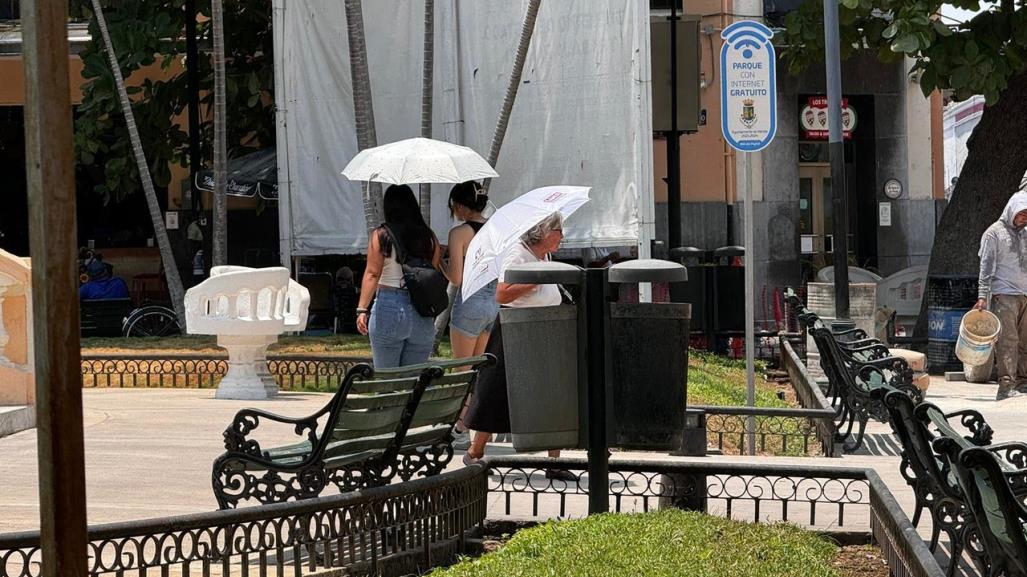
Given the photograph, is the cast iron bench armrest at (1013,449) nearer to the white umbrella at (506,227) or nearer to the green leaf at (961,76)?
the white umbrella at (506,227)

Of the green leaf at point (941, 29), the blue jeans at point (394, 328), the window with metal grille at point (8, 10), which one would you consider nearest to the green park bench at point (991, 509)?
the blue jeans at point (394, 328)

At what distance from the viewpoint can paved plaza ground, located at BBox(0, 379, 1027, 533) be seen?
7832 millimetres

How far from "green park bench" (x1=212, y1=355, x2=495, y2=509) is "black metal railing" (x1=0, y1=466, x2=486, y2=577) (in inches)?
7.1

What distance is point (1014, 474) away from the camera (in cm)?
540

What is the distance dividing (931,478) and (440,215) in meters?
14.1

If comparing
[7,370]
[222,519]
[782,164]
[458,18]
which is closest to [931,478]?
[222,519]

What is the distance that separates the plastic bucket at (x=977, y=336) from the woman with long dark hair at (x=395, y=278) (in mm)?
7882

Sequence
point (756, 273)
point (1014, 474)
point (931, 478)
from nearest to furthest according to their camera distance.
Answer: point (1014, 474) → point (931, 478) → point (756, 273)

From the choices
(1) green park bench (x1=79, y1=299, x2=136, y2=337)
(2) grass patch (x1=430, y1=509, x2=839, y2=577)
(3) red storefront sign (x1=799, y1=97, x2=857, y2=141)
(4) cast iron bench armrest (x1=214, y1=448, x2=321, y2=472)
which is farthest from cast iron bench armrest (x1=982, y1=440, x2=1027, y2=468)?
(3) red storefront sign (x1=799, y1=97, x2=857, y2=141)

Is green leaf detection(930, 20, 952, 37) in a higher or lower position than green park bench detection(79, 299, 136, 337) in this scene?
higher

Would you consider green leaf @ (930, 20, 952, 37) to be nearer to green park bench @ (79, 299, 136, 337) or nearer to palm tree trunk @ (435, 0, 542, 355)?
palm tree trunk @ (435, 0, 542, 355)

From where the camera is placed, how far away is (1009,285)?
1532 cm

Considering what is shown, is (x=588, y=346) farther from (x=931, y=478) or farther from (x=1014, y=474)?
(x=1014, y=474)

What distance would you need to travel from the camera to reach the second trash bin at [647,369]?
661 cm
